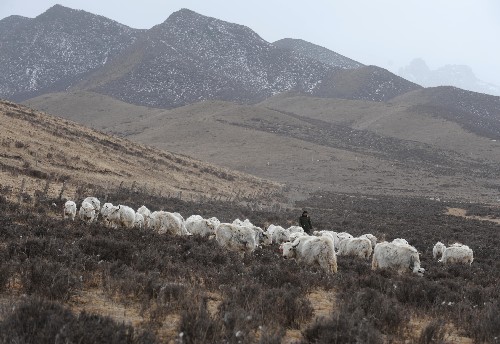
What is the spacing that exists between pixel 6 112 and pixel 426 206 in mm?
43837

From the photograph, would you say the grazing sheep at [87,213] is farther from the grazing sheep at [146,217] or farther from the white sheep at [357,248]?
the white sheep at [357,248]

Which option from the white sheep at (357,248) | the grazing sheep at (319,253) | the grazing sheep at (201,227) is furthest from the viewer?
the grazing sheep at (201,227)

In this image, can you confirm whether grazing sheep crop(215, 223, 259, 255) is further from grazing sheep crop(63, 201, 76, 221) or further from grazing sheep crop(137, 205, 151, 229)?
grazing sheep crop(63, 201, 76, 221)

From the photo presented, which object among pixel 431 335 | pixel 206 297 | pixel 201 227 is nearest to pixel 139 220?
pixel 201 227

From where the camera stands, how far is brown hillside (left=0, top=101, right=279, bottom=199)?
31500 millimetres

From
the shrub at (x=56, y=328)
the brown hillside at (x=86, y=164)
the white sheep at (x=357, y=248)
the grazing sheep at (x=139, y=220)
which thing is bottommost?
the brown hillside at (x=86, y=164)

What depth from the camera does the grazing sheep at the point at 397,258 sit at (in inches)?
490

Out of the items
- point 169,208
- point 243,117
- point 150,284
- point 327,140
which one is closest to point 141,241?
point 150,284

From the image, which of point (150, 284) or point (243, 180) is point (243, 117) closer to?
point (243, 180)

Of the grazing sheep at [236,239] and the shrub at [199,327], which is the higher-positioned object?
the shrub at [199,327]

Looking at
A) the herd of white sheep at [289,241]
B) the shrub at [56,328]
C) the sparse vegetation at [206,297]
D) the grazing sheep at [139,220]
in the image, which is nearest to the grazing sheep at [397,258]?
the herd of white sheep at [289,241]

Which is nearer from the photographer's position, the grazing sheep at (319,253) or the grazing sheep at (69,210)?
the grazing sheep at (319,253)

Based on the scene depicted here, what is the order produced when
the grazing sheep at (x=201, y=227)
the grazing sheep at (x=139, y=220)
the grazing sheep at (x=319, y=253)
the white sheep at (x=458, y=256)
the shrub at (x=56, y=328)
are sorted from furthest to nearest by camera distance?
the grazing sheep at (x=139, y=220), the grazing sheep at (x=201, y=227), the white sheep at (x=458, y=256), the grazing sheep at (x=319, y=253), the shrub at (x=56, y=328)

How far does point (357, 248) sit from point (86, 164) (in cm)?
2957
